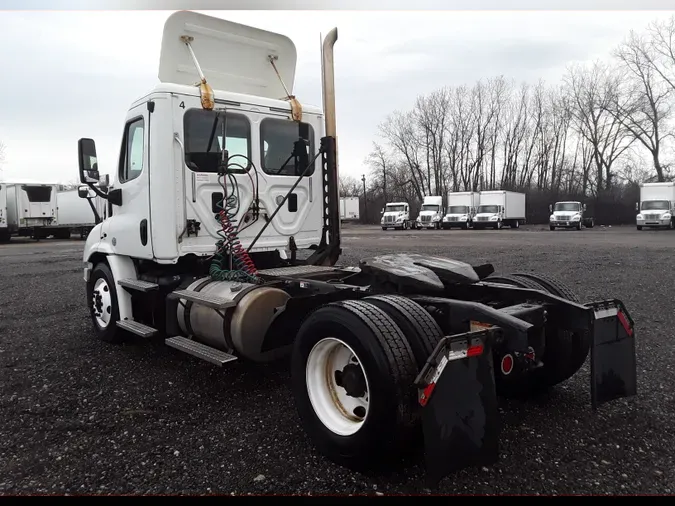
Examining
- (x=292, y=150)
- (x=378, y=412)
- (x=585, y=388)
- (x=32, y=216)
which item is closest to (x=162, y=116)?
(x=292, y=150)

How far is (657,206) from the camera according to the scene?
36.4 metres

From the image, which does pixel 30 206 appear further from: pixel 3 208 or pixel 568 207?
pixel 568 207

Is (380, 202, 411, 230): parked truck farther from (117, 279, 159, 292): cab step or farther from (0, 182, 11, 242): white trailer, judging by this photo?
(117, 279, 159, 292): cab step

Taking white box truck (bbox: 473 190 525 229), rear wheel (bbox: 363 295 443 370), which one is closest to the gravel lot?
rear wheel (bbox: 363 295 443 370)

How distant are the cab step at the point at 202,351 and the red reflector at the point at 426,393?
1.97 meters

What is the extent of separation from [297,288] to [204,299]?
831 millimetres

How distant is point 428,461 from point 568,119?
6539 cm

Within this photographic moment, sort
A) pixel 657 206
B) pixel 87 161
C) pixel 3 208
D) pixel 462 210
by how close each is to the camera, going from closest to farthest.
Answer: pixel 87 161, pixel 3 208, pixel 657 206, pixel 462 210

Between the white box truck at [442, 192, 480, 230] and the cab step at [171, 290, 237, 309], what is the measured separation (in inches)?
1611

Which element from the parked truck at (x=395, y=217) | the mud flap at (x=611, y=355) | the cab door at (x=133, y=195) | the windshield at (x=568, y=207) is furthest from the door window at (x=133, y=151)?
the windshield at (x=568, y=207)

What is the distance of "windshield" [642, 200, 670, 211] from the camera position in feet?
118

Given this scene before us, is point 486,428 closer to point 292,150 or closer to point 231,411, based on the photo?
point 231,411

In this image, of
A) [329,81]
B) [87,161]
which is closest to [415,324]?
[329,81]

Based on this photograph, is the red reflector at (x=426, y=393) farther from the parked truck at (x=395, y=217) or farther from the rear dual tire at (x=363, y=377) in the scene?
the parked truck at (x=395, y=217)
